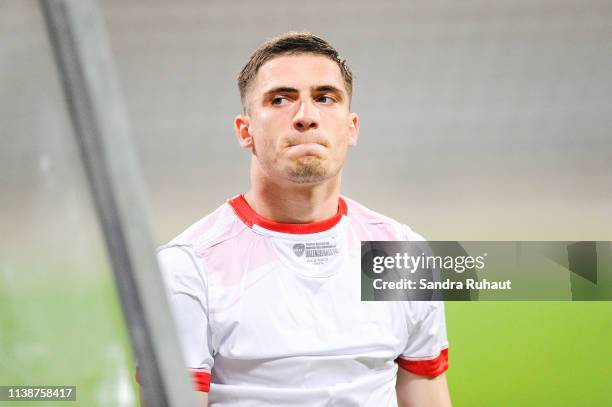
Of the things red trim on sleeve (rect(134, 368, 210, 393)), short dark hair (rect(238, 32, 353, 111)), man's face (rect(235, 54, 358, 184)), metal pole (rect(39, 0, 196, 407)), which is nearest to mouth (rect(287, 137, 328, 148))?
man's face (rect(235, 54, 358, 184))

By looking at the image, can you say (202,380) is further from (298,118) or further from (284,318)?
(298,118)

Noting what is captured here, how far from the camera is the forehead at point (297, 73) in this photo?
1054mm

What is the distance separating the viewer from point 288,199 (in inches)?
42.7

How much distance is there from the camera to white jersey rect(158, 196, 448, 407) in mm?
993

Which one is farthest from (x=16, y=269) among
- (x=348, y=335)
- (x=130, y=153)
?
(x=348, y=335)

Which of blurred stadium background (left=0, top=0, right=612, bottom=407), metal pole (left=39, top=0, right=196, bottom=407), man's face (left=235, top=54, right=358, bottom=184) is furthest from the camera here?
blurred stadium background (left=0, top=0, right=612, bottom=407)

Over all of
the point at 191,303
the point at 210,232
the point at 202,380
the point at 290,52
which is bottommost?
the point at 202,380

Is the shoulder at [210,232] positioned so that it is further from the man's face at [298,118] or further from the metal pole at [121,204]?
the metal pole at [121,204]

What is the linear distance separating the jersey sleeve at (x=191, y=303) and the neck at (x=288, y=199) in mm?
136

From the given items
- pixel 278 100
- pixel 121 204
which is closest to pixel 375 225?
pixel 278 100

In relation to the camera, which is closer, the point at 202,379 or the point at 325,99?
the point at 202,379

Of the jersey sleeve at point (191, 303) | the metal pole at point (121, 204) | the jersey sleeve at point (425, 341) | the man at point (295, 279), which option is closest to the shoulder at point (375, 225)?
the man at point (295, 279)

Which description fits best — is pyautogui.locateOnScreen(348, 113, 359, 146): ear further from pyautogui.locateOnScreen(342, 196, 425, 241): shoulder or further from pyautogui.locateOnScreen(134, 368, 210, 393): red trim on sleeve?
pyautogui.locateOnScreen(134, 368, 210, 393): red trim on sleeve

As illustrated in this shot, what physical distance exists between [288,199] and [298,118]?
127 millimetres
